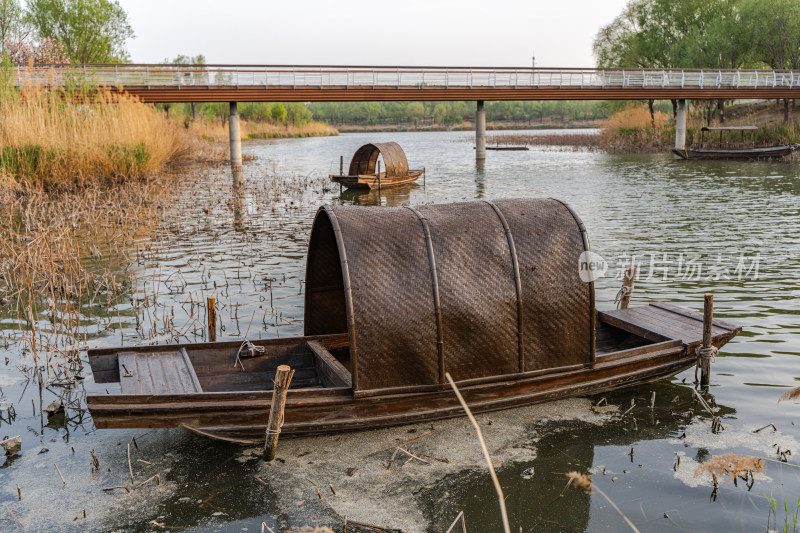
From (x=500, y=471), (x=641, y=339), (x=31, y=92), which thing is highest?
(x=31, y=92)

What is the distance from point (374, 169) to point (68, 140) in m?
11.7

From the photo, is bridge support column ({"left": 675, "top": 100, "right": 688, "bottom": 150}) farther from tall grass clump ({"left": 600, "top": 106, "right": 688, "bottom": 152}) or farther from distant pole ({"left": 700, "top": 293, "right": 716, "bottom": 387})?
distant pole ({"left": 700, "top": 293, "right": 716, "bottom": 387})

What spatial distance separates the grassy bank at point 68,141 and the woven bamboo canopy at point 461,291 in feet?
51.8

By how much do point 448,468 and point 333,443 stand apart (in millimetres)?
1179

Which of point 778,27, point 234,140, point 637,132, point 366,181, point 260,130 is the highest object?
point 778,27

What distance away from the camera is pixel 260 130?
276 ft

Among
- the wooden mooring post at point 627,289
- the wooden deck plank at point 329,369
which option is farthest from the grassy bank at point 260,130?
the wooden deck plank at point 329,369

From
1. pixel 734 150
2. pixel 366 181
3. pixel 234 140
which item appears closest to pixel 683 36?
pixel 734 150

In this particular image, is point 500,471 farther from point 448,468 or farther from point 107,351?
point 107,351

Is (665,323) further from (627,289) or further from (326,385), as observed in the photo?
(326,385)

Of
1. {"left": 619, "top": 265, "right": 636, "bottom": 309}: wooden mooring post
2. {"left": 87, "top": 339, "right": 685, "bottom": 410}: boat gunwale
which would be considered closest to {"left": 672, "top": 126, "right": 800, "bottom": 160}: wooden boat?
{"left": 619, "top": 265, "right": 636, "bottom": 309}: wooden mooring post

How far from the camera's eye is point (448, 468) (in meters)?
6.38

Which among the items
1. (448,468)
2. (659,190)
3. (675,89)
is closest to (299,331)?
(448,468)

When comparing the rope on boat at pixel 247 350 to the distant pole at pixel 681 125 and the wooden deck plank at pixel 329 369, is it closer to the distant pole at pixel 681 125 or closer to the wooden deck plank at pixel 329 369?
the wooden deck plank at pixel 329 369
